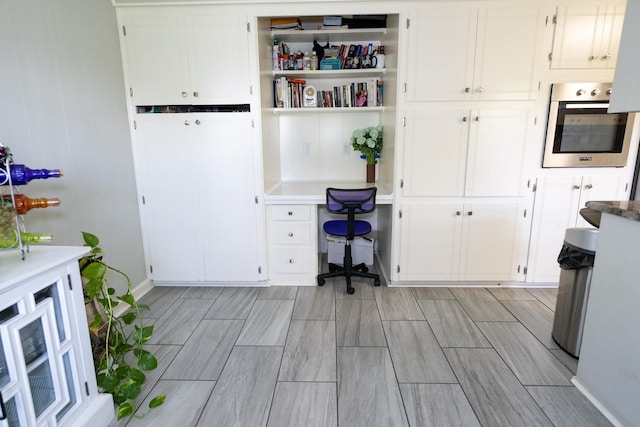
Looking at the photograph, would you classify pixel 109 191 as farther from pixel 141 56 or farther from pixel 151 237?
pixel 141 56

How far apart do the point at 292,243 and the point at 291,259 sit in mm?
153

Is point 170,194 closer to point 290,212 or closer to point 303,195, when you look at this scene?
point 290,212

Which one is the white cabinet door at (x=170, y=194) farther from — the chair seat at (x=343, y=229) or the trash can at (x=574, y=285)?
the trash can at (x=574, y=285)

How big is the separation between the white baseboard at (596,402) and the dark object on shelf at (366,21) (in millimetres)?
2968

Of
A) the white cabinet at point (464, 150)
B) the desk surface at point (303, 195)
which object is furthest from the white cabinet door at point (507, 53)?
the desk surface at point (303, 195)

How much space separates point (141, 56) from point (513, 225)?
11.0ft

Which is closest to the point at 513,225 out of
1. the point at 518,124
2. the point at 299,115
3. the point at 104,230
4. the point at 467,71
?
the point at 518,124

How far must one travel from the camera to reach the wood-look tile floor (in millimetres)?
1587

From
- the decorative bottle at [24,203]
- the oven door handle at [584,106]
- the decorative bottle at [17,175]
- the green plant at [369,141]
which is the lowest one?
the decorative bottle at [24,203]

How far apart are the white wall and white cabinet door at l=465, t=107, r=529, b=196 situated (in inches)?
110

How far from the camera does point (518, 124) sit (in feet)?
8.65

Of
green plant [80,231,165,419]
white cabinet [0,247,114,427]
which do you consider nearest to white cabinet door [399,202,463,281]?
green plant [80,231,165,419]

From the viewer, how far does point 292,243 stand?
2949 millimetres

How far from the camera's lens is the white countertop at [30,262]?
3.58 feet
